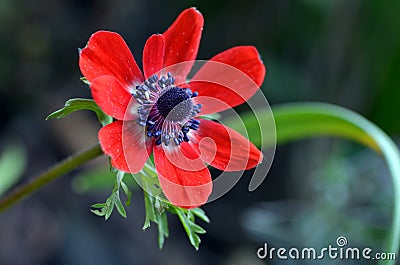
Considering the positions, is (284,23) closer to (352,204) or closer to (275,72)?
(275,72)

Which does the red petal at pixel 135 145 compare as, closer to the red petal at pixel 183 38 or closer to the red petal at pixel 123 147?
the red petal at pixel 123 147

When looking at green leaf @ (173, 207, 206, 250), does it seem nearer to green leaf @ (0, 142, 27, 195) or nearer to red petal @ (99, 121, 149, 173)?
red petal @ (99, 121, 149, 173)

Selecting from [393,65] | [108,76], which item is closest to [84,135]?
[393,65]

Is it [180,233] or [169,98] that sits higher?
[169,98]

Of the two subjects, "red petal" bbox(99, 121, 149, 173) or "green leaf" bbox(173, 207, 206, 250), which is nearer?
"red petal" bbox(99, 121, 149, 173)

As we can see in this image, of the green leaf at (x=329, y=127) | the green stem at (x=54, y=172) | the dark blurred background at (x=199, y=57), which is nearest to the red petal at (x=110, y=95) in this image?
the green stem at (x=54, y=172)

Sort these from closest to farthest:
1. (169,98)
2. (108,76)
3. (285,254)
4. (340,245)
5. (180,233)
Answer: (108,76)
(169,98)
(340,245)
(285,254)
(180,233)

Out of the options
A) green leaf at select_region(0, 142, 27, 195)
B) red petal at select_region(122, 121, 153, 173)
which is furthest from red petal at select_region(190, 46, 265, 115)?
green leaf at select_region(0, 142, 27, 195)
